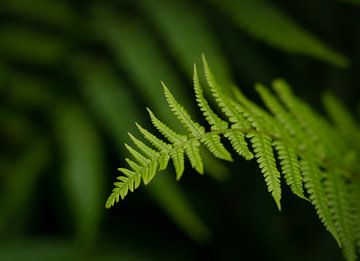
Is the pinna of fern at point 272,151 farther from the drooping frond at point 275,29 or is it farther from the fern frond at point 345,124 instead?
the drooping frond at point 275,29

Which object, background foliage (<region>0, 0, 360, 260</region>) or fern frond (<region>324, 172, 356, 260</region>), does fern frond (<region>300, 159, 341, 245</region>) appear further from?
background foliage (<region>0, 0, 360, 260</region>)

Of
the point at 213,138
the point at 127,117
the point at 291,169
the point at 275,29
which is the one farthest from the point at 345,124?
the point at 127,117

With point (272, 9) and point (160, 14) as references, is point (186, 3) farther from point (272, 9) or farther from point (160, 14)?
point (272, 9)

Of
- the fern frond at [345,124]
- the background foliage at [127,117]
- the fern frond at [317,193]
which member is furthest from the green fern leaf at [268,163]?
the background foliage at [127,117]

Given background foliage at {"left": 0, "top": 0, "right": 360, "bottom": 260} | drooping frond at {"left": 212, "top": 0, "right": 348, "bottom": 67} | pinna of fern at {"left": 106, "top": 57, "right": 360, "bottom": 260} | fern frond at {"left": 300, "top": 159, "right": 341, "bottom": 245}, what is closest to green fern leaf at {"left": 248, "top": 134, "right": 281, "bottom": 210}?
pinna of fern at {"left": 106, "top": 57, "right": 360, "bottom": 260}

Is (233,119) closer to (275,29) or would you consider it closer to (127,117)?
(275,29)

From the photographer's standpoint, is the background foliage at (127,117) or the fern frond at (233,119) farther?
the background foliage at (127,117)
